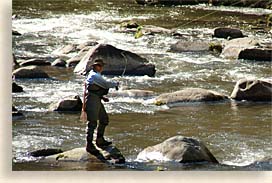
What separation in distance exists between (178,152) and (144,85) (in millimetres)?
583

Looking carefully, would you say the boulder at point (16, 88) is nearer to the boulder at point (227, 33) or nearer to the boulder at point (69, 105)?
the boulder at point (69, 105)

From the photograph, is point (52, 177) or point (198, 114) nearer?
point (52, 177)

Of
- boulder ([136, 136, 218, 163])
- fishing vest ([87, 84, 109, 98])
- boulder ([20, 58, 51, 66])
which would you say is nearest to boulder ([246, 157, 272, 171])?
boulder ([136, 136, 218, 163])

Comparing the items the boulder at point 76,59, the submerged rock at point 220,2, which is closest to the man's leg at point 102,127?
the boulder at point 76,59

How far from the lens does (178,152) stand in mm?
4602

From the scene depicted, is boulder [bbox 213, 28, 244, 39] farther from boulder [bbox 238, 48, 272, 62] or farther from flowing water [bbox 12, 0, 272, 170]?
boulder [bbox 238, 48, 272, 62]

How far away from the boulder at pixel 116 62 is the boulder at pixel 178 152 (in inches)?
22.9

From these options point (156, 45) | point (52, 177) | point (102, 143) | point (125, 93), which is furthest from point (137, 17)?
point (52, 177)

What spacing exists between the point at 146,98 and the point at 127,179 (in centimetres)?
65

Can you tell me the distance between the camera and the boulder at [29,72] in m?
4.63

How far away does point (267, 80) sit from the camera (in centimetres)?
485

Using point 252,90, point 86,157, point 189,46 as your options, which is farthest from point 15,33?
point 252,90

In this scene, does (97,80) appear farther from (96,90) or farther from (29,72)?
(29,72)

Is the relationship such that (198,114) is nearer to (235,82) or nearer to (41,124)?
(235,82)
